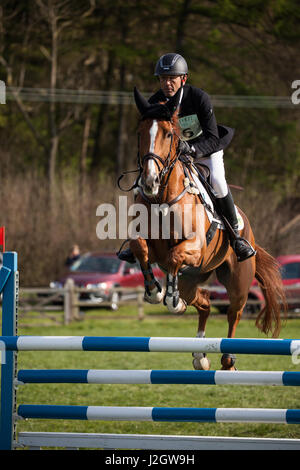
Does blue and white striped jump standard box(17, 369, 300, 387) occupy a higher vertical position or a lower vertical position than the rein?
lower

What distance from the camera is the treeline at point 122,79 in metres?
21.7

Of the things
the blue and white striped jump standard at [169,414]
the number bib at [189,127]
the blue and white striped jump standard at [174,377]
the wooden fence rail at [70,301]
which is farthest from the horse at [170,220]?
the wooden fence rail at [70,301]

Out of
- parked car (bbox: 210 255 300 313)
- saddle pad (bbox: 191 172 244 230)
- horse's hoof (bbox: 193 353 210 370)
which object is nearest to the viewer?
horse's hoof (bbox: 193 353 210 370)

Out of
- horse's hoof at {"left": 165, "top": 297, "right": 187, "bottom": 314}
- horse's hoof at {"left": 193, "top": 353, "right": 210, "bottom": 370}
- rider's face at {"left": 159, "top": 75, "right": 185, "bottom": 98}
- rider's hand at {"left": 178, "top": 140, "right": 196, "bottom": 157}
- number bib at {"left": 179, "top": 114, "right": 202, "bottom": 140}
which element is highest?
rider's face at {"left": 159, "top": 75, "right": 185, "bottom": 98}

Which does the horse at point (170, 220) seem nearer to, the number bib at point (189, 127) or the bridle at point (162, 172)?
the bridle at point (162, 172)

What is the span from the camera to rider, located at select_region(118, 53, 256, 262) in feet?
16.9

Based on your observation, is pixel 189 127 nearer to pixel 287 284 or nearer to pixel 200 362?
pixel 200 362

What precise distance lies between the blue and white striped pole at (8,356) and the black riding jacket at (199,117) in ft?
5.04

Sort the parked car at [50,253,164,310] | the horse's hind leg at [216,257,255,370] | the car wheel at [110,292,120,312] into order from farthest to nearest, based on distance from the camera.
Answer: the parked car at [50,253,164,310] < the car wheel at [110,292,120,312] < the horse's hind leg at [216,257,255,370]

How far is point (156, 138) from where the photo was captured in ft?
15.9

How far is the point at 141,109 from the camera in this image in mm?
4953

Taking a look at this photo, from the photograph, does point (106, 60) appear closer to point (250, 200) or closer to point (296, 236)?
point (250, 200)
